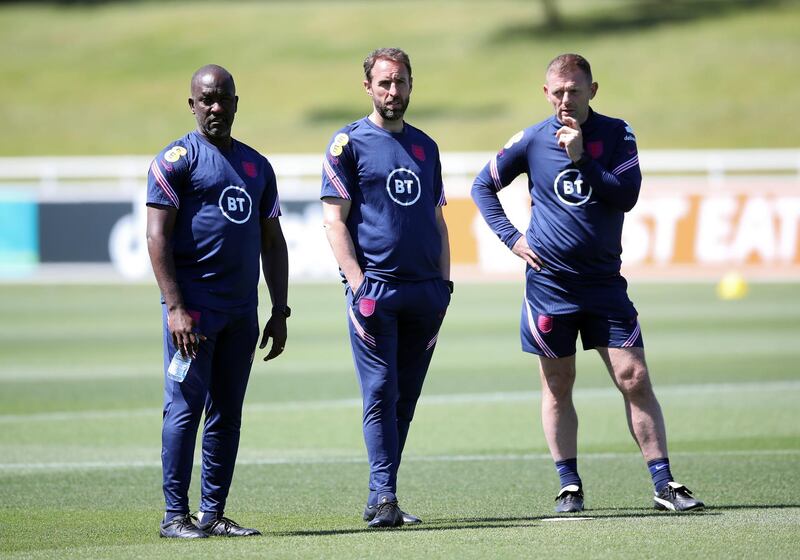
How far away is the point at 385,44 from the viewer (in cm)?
6838

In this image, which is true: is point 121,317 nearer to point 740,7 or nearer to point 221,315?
point 221,315

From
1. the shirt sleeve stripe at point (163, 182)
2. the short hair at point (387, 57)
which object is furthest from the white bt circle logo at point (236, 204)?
the short hair at point (387, 57)

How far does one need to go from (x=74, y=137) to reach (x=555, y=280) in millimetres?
50545

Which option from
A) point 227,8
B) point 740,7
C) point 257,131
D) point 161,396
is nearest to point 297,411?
point 161,396

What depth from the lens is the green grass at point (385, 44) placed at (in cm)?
5391

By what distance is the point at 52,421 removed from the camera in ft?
37.1

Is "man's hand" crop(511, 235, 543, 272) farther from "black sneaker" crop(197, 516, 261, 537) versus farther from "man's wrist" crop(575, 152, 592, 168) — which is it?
"black sneaker" crop(197, 516, 261, 537)

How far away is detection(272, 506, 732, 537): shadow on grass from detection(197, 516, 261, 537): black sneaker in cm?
14

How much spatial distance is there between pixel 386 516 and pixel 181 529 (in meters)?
1.00

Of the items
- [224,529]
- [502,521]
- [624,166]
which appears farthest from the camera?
[624,166]

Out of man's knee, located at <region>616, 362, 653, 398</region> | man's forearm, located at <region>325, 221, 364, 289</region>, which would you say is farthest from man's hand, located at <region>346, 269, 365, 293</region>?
man's knee, located at <region>616, 362, 653, 398</region>

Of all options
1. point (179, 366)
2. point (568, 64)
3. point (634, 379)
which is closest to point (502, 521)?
point (634, 379)

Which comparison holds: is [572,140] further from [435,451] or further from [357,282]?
[435,451]

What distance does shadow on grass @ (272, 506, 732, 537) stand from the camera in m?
6.89
